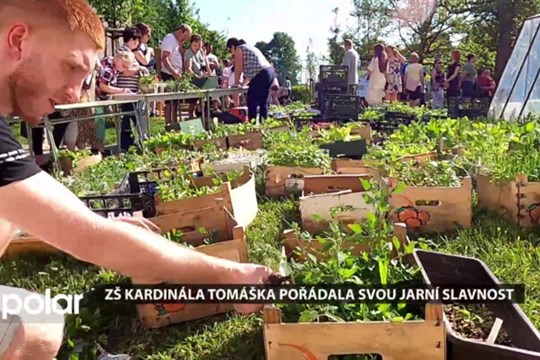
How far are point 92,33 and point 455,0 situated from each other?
76.0 feet

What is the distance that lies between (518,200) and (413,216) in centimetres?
62

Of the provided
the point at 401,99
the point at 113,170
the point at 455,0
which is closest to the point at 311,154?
the point at 113,170

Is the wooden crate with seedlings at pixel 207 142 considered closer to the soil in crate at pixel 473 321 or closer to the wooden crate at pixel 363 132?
the wooden crate at pixel 363 132

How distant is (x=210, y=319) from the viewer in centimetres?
262

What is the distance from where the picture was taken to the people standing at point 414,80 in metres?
13.8

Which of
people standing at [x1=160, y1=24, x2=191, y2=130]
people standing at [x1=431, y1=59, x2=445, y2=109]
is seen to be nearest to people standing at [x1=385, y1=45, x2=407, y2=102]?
people standing at [x1=431, y1=59, x2=445, y2=109]

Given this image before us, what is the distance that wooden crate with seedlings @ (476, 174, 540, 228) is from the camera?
3.42 metres

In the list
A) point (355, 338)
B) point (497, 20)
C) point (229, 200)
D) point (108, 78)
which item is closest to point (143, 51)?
point (108, 78)

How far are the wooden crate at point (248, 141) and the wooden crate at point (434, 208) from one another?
108 inches

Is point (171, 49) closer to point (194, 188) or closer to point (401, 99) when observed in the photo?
point (194, 188)

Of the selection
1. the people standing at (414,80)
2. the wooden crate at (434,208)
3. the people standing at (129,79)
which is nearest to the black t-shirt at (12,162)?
the wooden crate at (434,208)

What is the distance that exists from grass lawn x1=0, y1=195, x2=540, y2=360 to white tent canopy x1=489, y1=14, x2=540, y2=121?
19.2 ft

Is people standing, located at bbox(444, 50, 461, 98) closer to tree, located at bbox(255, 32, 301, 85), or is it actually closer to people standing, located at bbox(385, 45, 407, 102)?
people standing, located at bbox(385, 45, 407, 102)

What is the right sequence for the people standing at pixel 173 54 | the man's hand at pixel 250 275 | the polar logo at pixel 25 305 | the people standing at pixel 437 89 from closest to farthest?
1. the man's hand at pixel 250 275
2. the polar logo at pixel 25 305
3. the people standing at pixel 173 54
4. the people standing at pixel 437 89
